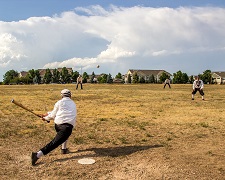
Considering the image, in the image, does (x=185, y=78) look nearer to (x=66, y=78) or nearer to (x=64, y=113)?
(x=66, y=78)

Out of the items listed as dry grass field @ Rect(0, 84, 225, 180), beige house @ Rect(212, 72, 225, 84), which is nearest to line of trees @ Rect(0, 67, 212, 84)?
beige house @ Rect(212, 72, 225, 84)

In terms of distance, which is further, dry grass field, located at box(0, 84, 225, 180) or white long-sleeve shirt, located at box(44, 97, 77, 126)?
white long-sleeve shirt, located at box(44, 97, 77, 126)

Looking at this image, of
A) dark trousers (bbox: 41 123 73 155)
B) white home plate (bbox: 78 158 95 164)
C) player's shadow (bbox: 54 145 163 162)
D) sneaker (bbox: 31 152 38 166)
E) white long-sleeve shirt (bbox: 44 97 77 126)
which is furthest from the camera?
player's shadow (bbox: 54 145 163 162)

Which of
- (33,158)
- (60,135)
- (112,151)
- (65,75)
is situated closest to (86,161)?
(60,135)

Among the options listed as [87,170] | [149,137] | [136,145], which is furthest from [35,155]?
[149,137]

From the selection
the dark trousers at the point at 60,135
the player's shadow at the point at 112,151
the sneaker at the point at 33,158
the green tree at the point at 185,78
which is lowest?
the player's shadow at the point at 112,151

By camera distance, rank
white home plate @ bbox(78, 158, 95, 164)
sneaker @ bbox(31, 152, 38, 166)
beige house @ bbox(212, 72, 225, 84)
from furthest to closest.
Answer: beige house @ bbox(212, 72, 225, 84)
white home plate @ bbox(78, 158, 95, 164)
sneaker @ bbox(31, 152, 38, 166)

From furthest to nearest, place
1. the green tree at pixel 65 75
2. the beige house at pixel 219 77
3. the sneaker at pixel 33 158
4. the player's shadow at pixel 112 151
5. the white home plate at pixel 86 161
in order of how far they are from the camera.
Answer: the beige house at pixel 219 77
the green tree at pixel 65 75
the player's shadow at pixel 112 151
the white home plate at pixel 86 161
the sneaker at pixel 33 158

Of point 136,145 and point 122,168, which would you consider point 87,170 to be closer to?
point 122,168

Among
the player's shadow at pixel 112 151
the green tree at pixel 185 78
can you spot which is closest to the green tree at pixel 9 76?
the green tree at pixel 185 78

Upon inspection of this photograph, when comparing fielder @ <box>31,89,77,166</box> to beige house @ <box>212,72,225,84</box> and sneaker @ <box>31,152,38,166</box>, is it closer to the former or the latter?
sneaker @ <box>31,152,38,166</box>

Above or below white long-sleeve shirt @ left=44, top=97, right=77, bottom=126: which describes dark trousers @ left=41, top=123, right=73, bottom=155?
below

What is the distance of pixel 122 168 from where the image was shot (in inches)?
256

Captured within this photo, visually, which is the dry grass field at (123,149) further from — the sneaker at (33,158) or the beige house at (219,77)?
the beige house at (219,77)
